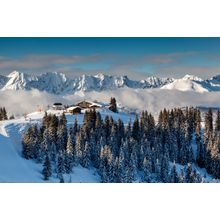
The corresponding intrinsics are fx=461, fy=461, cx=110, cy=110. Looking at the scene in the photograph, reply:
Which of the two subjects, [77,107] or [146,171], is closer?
[146,171]

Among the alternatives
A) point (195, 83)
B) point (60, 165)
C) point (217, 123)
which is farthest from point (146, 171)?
point (195, 83)

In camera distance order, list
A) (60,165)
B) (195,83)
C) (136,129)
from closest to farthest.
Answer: (60,165) → (136,129) → (195,83)

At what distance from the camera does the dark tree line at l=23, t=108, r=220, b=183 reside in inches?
988

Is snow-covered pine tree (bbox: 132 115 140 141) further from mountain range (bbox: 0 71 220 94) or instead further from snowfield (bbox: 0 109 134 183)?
snowfield (bbox: 0 109 134 183)

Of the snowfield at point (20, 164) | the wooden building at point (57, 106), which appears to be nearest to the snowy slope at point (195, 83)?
the snowfield at point (20, 164)

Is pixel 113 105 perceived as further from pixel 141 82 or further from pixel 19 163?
pixel 141 82

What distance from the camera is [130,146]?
3111 cm

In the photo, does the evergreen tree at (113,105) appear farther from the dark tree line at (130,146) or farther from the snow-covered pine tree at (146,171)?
the snow-covered pine tree at (146,171)

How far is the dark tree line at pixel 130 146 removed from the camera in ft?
82.3

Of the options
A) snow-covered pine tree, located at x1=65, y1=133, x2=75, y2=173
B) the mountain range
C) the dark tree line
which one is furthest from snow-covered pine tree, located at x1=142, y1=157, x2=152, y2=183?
the mountain range
